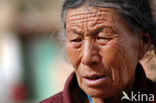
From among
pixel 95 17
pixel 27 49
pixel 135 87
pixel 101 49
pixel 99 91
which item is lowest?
pixel 27 49

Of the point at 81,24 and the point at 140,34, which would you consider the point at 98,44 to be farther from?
the point at 140,34

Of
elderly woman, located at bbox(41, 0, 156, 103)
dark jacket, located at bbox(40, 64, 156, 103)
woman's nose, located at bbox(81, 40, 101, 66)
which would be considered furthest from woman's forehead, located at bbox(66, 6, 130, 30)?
dark jacket, located at bbox(40, 64, 156, 103)

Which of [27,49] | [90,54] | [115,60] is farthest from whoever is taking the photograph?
[27,49]

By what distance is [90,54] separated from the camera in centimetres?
294

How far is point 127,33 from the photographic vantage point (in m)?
3.11

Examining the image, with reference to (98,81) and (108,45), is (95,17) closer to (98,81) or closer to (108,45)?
(108,45)

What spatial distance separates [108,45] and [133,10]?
397mm

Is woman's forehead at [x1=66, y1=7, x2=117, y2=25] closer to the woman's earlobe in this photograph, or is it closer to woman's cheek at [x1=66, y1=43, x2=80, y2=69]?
woman's cheek at [x1=66, y1=43, x2=80, y2=69]

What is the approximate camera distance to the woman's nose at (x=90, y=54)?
115 inches

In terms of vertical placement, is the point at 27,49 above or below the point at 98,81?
below

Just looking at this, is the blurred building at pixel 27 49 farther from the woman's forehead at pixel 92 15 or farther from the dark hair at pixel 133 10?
the woman's forehead at pixel 92 15

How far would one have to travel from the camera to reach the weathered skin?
299 cm

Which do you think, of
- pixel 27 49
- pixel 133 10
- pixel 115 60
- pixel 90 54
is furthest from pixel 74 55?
pixel 27 49

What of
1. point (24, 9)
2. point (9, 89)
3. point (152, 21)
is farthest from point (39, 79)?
point (152, 21)
